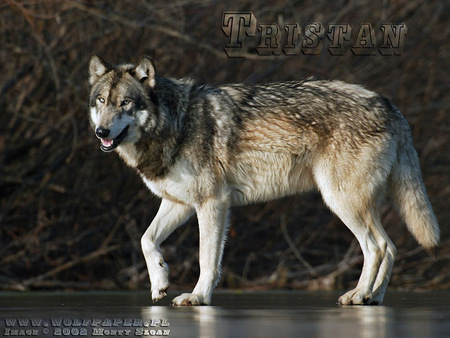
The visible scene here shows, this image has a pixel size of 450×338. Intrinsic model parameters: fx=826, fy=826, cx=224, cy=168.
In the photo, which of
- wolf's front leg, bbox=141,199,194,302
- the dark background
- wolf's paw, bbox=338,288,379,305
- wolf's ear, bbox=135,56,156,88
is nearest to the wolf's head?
wolf's ear, bbox=135,56,156,88

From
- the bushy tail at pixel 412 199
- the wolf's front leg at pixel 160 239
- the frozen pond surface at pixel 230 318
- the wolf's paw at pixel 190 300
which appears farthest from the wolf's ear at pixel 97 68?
the bushy tail at pixel 412 199

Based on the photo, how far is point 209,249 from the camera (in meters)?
7.21

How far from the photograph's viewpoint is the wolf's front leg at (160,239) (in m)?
7.23

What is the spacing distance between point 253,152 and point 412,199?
5.10 ft

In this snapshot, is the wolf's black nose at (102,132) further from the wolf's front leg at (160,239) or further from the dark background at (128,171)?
the dark background at (128,171)

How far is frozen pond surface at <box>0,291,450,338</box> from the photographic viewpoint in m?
4.94

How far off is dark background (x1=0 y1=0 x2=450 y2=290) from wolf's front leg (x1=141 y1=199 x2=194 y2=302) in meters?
3.22

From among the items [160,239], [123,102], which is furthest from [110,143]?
[160,239]

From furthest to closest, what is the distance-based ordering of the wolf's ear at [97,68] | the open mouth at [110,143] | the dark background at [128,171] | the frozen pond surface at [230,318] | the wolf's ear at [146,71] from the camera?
1. the dark background at [128,171]
2. the wolf's ear at [97,68]
3. the wolf's ear at [146,71]
4. the open mouth at [110,143]
5. the frozen pond surface at [230,318]

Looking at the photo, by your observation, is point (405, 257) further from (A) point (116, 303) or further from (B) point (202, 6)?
(A) point (116, 303)

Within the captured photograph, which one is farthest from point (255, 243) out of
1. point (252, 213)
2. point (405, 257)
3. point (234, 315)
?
point (234, 315)

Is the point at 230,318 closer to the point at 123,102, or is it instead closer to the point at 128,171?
the point at 123,102

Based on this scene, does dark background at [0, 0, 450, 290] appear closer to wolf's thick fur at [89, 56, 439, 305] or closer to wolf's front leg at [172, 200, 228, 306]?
wolf's thick fur at [89, 56, 439, 305]

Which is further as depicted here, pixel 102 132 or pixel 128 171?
pixel 128 171
